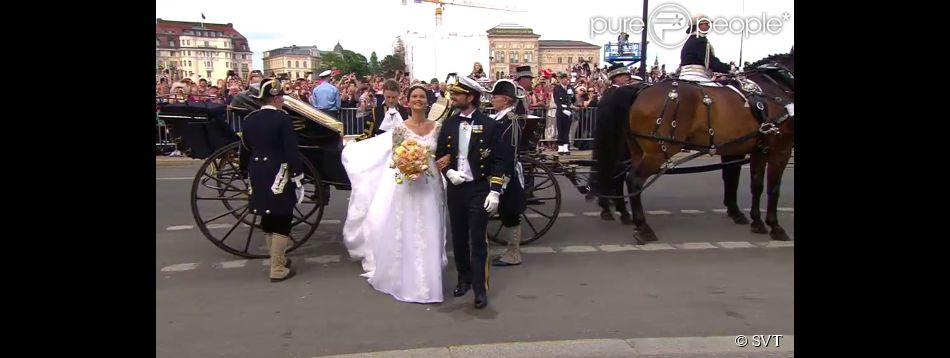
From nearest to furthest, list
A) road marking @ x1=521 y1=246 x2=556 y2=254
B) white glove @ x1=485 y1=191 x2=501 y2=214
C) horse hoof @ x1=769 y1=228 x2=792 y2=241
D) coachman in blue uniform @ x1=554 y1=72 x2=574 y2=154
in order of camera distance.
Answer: white glove @ x1=485 y1=191 x2=501 y2=214 < road marking @ x1=521 y1=246 x2=556 y2=254 < horse hoof @ x1=769 y1=228 x2=792 y2=241 < coachman in blue uniform @ x1=554 y1=72 x2=574 y2=154

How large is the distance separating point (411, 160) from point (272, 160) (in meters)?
1.40

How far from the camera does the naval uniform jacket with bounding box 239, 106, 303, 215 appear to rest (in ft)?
17.0

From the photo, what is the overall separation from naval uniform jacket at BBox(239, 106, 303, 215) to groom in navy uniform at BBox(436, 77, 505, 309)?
1.33m

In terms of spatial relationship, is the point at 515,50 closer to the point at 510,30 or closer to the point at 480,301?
the point at 510,30

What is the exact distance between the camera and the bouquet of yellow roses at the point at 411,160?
4484 millimetres

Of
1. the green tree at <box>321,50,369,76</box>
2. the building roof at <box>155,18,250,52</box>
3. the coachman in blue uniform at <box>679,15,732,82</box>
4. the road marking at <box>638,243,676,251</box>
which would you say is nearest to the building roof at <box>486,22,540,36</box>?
the green tree at <box>321,50,369,76</box>

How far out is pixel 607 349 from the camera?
3.74 m

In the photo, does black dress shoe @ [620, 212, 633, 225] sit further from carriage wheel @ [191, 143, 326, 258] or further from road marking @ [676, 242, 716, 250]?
carriage wheel @ [191, 143, 326, 258]

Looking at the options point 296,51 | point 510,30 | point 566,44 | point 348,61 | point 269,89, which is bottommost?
point 269,89

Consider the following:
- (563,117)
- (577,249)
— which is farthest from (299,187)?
(563,117)

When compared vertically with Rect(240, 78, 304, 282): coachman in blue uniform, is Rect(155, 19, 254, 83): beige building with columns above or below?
above
